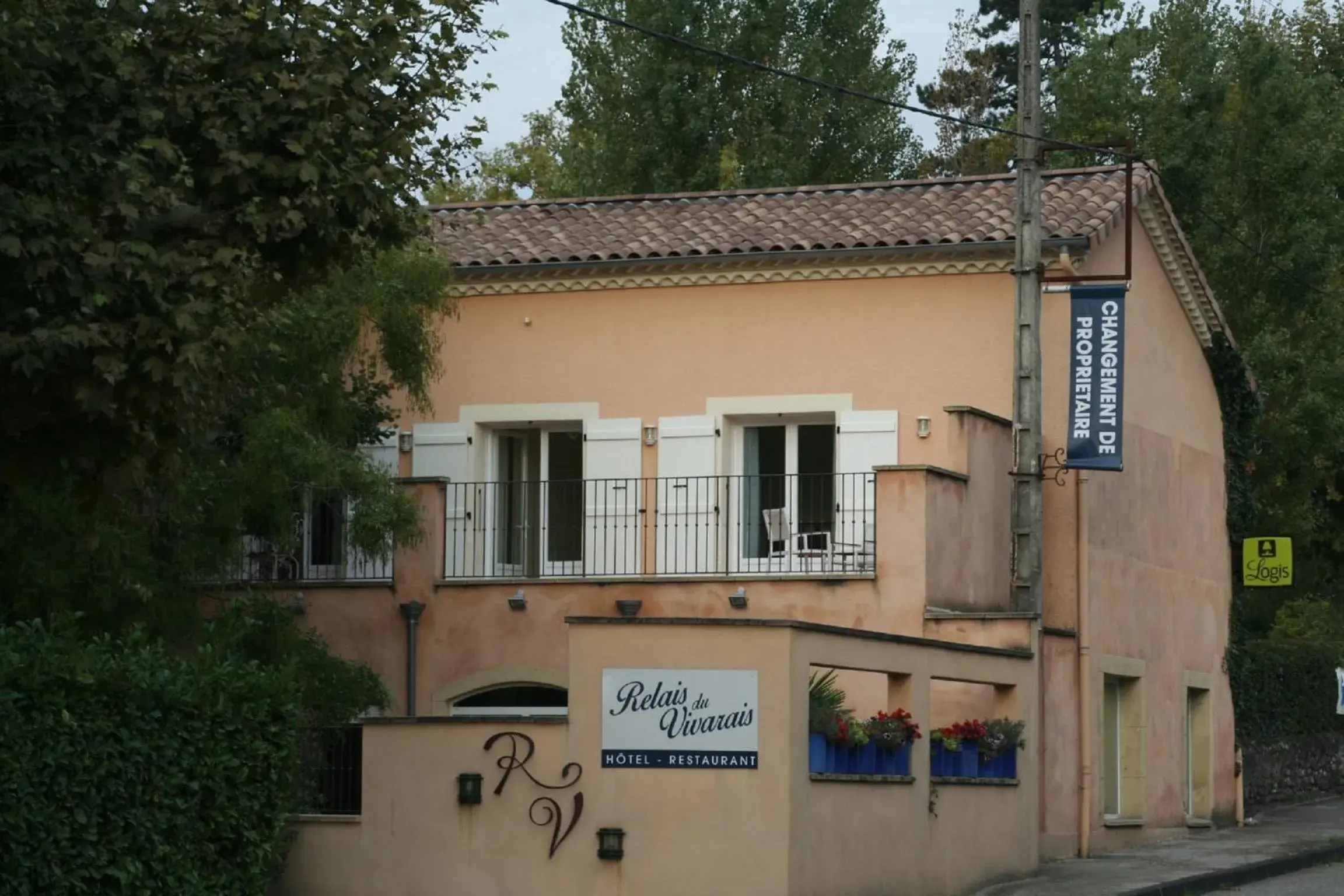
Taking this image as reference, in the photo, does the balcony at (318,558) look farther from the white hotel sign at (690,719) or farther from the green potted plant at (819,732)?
the green potted plant at (819,732)

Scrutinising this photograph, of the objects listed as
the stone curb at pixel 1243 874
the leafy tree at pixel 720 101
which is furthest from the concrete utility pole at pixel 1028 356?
the leafy tree at pixel 720 101

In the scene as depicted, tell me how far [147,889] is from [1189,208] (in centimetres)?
2470

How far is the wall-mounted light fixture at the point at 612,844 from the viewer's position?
16844 mm

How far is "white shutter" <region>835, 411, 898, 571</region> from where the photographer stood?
22719mm

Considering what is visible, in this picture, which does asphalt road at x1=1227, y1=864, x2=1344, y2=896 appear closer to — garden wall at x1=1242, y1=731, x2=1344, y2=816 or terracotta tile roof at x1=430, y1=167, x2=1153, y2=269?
garden wall at x1=1242, y1=731, x2=1344, y2=816

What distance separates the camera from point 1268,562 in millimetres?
28656

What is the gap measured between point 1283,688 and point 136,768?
2107cm

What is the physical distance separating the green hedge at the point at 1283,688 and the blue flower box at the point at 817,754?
12.7 metres

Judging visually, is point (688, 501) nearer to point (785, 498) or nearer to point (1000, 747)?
point (785, 498)

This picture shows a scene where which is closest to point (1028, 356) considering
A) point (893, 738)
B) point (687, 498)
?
point (687, 498)

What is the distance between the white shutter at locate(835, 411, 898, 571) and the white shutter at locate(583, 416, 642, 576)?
2245 mm

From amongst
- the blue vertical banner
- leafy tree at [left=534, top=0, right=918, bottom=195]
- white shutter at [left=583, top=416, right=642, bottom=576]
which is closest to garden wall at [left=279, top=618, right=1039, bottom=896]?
the blue vertical banner

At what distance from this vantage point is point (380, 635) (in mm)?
23859

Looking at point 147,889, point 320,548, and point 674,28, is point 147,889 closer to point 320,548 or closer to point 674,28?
point 320,548
